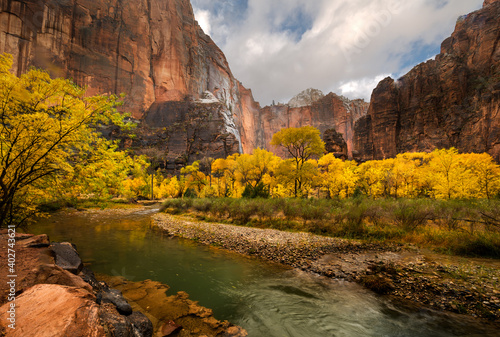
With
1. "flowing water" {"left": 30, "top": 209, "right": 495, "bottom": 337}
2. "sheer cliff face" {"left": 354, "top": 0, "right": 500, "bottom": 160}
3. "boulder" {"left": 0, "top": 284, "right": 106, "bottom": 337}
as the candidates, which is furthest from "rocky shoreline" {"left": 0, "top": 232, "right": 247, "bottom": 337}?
"sheer cliff face" {"left": 354, "top": 0, "right": 500, "bottom": 160}

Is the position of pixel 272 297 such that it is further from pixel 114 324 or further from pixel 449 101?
pixel 449 101

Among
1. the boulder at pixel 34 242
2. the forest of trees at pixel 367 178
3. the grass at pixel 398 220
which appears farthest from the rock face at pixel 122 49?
the boulder at pixel 34 242

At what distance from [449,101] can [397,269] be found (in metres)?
87.7

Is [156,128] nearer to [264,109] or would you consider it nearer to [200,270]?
[200,270]

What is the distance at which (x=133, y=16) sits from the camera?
9056cm

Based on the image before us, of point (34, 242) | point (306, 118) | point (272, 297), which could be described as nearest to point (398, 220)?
point (272, 297)

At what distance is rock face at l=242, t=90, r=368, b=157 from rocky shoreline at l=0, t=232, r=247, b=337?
125582mm

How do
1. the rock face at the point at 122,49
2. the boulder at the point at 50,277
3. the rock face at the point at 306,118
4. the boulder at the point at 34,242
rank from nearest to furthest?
the boulder at the point at 50,277, the boulder at the point at 34,242, the rock face at the point at 122,49, the rock face at the point at 306,118

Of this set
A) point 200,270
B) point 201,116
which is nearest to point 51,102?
point 200,270

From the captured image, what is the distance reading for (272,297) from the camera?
6.60 meters

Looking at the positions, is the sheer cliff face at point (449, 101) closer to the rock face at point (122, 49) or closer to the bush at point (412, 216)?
the bush at point (412, 216)

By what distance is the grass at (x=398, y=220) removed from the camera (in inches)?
374

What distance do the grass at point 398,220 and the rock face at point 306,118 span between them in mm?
113750

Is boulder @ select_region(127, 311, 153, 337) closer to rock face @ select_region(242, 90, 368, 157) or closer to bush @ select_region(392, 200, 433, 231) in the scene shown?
bush @ select_region(392, 200, 433, 231)
